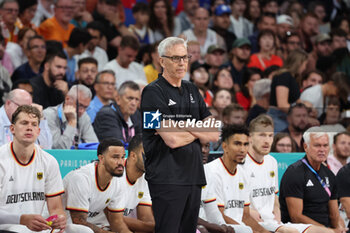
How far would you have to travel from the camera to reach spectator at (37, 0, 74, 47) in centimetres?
1039

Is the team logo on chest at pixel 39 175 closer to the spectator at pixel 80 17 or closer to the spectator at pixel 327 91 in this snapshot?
the spectator at pixel 327 91

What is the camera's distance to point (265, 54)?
11422 mm

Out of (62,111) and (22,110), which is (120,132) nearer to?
(62,111)

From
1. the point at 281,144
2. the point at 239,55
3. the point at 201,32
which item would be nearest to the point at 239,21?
the point at 201,32

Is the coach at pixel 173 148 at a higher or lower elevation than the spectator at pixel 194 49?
lower

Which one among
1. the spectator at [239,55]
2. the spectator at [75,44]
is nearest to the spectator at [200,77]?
the spectator at [239,55]

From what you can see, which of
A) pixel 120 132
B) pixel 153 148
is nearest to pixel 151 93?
pixel 153 148

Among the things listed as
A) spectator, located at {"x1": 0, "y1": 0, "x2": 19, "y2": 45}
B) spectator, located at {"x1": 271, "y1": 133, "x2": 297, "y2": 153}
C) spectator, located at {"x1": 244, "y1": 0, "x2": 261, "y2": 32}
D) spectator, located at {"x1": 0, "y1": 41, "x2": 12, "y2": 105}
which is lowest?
spectator, located at {"x1": 271, "y1": 133, "x2": 297, "y2": 153}

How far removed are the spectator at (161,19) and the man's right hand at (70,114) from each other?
13.5 feet

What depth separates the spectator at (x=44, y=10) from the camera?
10.8 metres

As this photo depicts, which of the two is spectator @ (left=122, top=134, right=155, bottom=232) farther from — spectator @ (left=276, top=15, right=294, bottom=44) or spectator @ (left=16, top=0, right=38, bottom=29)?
spectator @ (left=276, top=15, right=294, bottom=44)

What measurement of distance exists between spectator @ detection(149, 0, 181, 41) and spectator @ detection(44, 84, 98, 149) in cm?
396

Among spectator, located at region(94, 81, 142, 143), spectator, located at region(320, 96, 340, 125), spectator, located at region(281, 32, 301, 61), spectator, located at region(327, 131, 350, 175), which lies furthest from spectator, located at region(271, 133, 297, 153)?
spectator, located at region(281, 32, 301, 61)

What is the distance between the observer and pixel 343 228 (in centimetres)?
736
